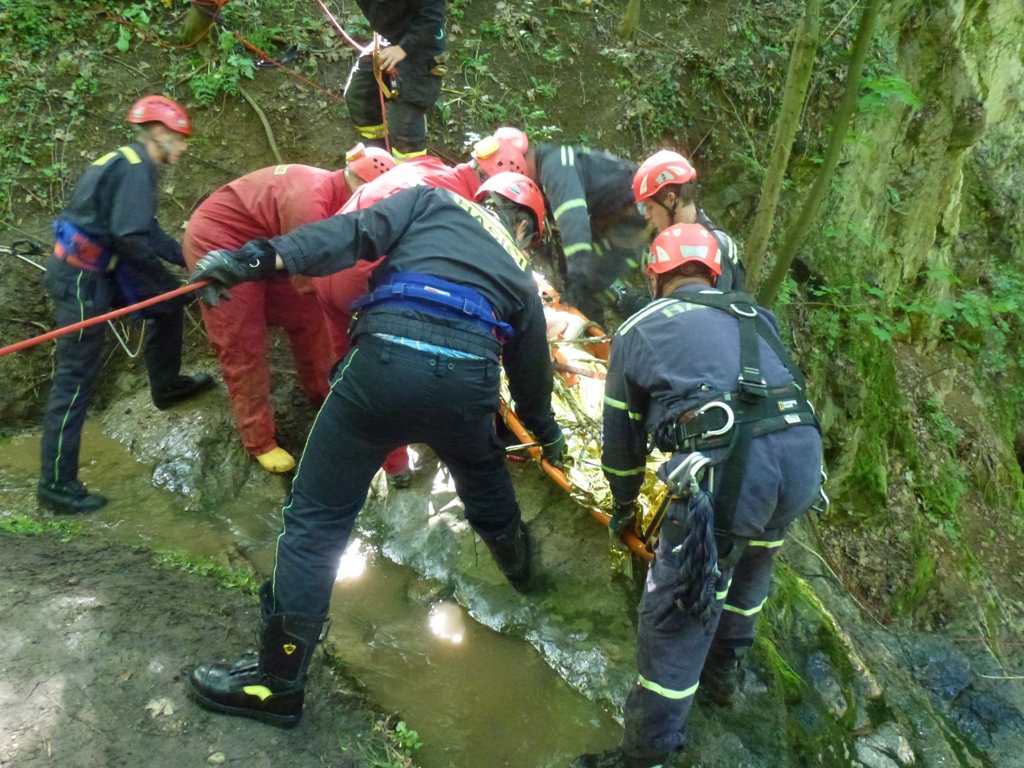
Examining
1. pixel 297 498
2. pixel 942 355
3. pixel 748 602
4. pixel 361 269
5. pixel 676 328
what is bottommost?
pixel 942 355

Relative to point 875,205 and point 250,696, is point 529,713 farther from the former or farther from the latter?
point 875,205

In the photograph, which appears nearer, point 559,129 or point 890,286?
point 559,129

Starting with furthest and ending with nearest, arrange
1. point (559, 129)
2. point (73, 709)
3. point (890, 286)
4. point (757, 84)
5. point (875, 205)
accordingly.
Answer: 1. point (890, 286)
2. point (875, 205)
3. point (757, 84)
4. point (559, 129)
5. point (73, 709)

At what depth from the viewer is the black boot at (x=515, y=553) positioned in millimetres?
3195

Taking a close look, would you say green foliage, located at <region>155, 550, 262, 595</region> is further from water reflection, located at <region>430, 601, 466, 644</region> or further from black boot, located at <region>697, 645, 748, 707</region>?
black boot, located at <region>697, 645, 748, 707</region>

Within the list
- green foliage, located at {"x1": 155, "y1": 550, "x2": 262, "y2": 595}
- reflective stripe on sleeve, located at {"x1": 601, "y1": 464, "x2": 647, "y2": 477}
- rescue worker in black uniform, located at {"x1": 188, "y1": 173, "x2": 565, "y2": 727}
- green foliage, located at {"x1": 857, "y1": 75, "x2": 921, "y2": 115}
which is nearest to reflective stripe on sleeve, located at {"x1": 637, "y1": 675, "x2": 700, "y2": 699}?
reflective stripe on sleeve, located at {"x1": 601, "y1": 464, "x2": 647, "y2": 477}

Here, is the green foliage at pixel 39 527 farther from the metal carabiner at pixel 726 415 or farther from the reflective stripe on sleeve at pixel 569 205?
the reflective stripe on sleeve at pixel 569 205

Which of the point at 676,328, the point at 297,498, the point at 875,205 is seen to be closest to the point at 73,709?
the point at 297,498

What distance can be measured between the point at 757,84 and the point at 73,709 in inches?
318

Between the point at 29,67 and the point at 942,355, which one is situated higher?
the point at 29,67

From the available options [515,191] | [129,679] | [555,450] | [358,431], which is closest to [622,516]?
[555,450]

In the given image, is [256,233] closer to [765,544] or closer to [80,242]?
[80,242]

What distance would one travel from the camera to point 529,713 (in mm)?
2994

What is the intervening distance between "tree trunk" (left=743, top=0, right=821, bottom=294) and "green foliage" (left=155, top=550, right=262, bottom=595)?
12.3 feet
